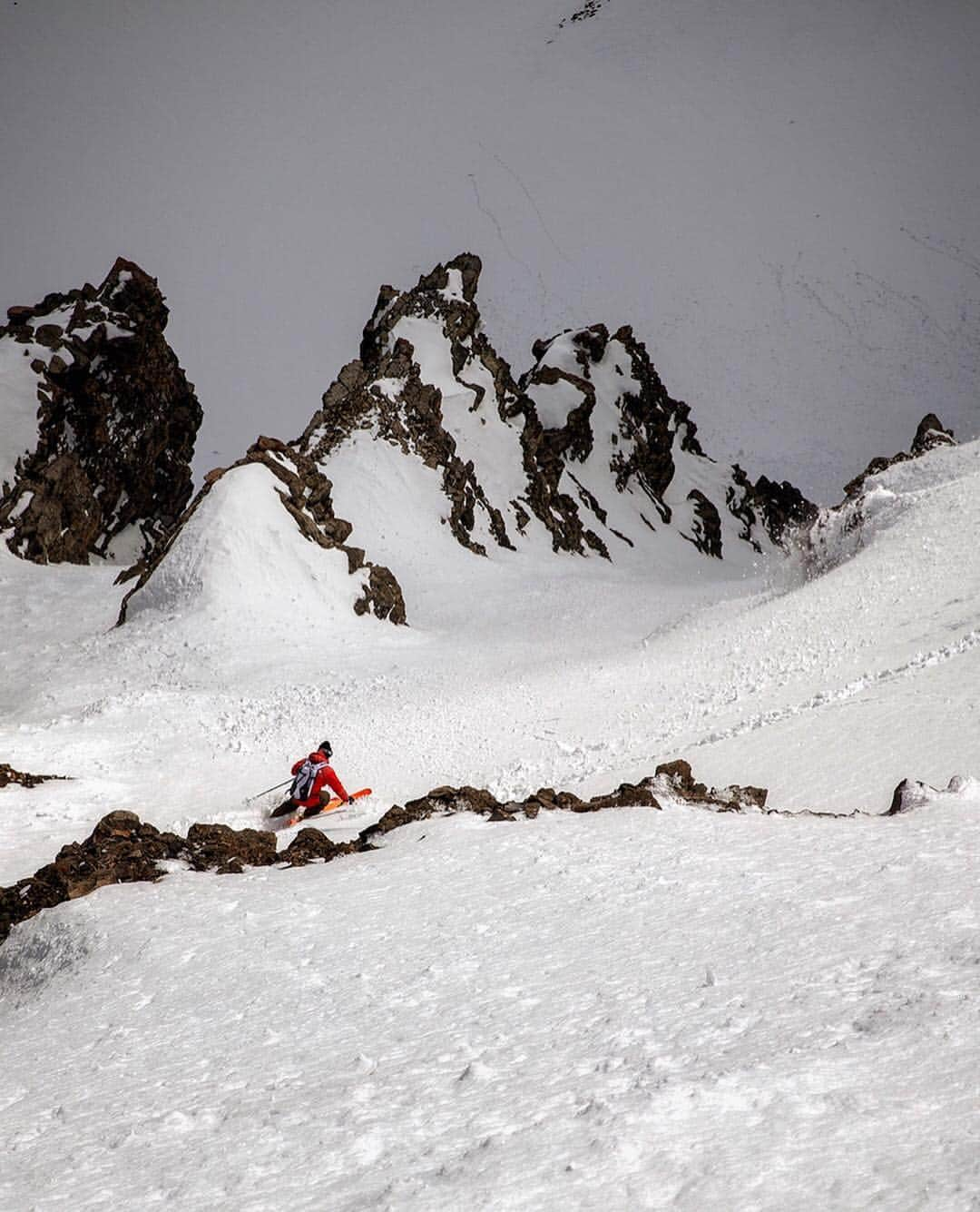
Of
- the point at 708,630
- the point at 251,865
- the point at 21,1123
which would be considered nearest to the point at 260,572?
the point at 708,630

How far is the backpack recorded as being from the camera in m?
10.1

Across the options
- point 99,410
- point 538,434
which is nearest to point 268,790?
point 99,410

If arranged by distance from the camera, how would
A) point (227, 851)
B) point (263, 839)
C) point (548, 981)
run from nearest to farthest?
point (548, 981)
point (227, 851)
point (263, 839)

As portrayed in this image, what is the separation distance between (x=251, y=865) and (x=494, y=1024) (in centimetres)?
360

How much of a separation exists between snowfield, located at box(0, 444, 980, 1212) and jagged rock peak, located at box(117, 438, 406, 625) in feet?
31.6

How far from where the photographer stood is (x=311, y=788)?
1007 cm

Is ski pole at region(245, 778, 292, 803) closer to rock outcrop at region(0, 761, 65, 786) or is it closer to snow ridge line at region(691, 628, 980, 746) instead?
rock outcrop at region(0, 761, 65, 786)

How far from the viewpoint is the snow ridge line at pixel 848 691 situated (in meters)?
10.3

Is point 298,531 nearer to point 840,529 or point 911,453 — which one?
point 840,529

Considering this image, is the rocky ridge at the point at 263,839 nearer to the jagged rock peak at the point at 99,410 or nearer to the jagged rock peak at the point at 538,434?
the jagged rock peak at the point at 538,434

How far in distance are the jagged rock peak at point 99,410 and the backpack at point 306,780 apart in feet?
97.0

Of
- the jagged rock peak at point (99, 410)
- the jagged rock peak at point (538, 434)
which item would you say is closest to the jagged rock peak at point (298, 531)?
the jagged rock peak at point (538, 434)

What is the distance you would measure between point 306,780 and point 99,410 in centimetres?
3424

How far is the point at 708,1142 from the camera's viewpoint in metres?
2.55
